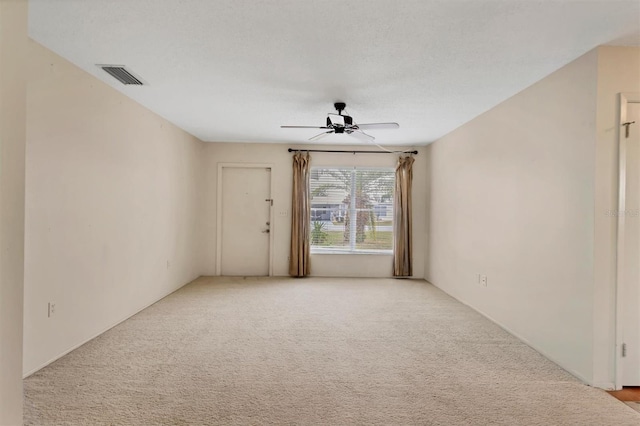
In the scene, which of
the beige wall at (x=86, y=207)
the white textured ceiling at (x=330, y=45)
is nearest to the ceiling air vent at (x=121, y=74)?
the white textured ceiling at (x=330, y=45)

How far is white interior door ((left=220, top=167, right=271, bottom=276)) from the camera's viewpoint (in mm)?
6102

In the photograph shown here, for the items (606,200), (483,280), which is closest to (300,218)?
(483,280)

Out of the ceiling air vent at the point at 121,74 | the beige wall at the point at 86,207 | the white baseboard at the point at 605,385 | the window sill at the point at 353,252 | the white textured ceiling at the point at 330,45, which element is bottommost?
the white baseboard at the point at 605,385

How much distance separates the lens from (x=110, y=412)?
202cm

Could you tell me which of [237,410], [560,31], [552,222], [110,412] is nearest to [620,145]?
[552,222]

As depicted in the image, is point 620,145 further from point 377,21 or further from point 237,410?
point 237,410

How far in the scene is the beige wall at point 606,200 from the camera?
239 cm

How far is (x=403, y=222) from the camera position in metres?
5.96

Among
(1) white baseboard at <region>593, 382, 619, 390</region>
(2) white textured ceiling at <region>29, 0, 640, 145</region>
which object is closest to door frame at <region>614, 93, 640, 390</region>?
(1) white baseboard at <region>593, 382, 619, 390</region>

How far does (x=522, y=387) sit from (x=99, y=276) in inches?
151

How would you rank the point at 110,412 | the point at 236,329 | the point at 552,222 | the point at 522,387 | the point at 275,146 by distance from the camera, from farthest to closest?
the point at 275,146 < the point at 236,329 < the point at 552,222 < the point at 522,387 < the point at 110,412

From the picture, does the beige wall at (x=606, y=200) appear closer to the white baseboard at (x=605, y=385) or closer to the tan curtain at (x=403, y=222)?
the white baseboard at (x=605, y=385)

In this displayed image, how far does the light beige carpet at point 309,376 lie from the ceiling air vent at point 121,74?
2497mm

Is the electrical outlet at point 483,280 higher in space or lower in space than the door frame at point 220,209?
lower
